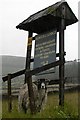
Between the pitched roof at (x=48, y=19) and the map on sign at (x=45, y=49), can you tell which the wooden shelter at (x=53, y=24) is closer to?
the pitched roof at (x=48, y=19)

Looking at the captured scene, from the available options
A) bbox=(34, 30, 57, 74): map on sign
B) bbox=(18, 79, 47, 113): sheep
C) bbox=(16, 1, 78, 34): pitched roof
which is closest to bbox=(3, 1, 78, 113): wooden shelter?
bbox=(16, 1, 78, 34): pitched roof

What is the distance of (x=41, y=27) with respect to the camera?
1242 centimetres

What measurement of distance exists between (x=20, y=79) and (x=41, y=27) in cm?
1283

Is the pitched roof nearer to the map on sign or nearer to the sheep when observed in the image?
the map on sign

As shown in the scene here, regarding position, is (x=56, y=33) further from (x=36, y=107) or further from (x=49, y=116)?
(x=49, y=116)

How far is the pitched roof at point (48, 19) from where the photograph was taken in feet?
36.3

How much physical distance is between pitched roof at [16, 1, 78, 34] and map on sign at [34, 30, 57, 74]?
0.34 meters

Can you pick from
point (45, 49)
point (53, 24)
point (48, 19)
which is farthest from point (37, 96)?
point (48, 19)

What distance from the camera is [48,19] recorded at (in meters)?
11.5

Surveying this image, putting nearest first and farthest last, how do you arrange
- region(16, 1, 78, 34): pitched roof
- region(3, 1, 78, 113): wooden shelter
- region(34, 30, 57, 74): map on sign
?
region(3, 1, 78, 113): wooden shelter
region(16, 1, 78, 34): pitched roof
region(34, 30, 57, 74): map on sign

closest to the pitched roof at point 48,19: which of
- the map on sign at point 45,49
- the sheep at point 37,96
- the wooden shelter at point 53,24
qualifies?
the wooden shelter at point 53,24

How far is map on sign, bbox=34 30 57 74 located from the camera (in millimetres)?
11164

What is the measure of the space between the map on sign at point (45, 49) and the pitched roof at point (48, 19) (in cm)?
34

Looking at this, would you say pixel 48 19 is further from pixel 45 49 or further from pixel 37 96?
pixel 37 96
